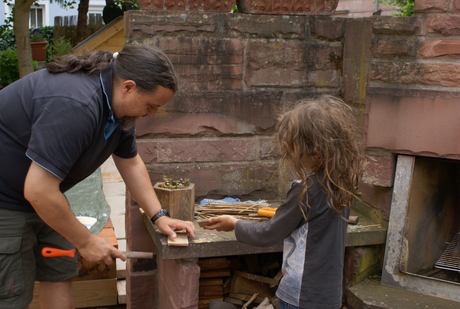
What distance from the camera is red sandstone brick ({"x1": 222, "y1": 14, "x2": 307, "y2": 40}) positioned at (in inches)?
130

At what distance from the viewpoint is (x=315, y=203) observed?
7.20 feet

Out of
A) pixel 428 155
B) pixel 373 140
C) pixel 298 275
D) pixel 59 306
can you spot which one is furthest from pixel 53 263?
pixel 428 155

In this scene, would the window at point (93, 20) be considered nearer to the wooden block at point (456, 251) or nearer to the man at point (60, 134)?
the man at point (60, 134)

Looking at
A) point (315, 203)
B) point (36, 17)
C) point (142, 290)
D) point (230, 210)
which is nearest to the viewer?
point (315, 203)

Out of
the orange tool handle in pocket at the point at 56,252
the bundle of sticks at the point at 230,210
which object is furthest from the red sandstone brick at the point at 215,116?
the orange tool handle in pocket at the point at 56,252

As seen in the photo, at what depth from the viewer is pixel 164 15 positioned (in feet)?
10.4

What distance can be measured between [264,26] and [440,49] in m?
1.10

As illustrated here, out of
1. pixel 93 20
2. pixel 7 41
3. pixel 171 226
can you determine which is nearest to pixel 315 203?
pixel 171 226

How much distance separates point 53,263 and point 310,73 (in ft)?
6.62

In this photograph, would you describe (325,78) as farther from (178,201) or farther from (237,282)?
(237,282)

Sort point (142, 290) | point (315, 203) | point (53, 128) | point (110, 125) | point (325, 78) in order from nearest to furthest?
point (53, 128) → point (315, 203) → point (110, 125) → point (325, 78) → point (142, 290)

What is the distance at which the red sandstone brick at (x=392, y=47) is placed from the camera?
3043 millimetres

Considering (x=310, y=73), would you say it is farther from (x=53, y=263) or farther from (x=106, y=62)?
(x=53, y=263)

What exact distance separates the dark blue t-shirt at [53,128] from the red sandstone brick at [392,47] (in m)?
1.66
